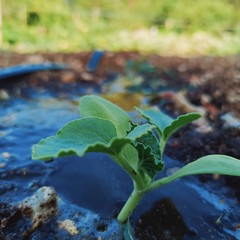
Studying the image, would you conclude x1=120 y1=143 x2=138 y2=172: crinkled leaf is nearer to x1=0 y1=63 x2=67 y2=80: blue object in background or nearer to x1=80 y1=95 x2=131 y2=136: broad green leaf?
x1=80 y1=95 x2=131 y2=136: broad green leaf

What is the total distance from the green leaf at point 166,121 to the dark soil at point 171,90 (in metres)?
0.31

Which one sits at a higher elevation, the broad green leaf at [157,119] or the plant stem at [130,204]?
the broad green leaf at [157,119]

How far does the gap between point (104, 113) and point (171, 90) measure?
2.42m

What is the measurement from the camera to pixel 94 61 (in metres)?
4.68

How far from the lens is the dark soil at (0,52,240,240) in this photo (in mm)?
1510

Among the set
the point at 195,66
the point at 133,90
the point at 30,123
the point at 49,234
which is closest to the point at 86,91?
the point at 133,90

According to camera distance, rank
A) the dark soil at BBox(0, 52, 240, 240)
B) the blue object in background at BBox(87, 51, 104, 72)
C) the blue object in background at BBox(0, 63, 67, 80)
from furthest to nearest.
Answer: the blue object in background at BBox(87, 51, 104, 72) → the blue object in background at BBox(0, 63, 67, 80) → the dark soil at BBox(0, 52, 240, 240)

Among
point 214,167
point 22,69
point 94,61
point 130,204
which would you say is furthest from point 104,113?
point 94,61

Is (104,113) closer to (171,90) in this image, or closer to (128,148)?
(128,148)

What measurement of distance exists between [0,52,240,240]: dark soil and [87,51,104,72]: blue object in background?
0.06 meters

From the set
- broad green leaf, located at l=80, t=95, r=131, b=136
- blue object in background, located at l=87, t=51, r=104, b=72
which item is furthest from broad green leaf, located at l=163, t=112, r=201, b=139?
blue object in background, located at l=87, t=51, r=104, b=72

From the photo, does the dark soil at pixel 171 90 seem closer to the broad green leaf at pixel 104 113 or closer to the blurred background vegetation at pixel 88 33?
the broad green leaf at pixel 104 113

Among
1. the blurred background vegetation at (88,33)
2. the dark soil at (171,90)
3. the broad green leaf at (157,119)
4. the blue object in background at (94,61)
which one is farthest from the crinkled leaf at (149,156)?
the blurred background vegetation at (88,33)

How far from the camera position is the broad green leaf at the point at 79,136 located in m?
0.80
